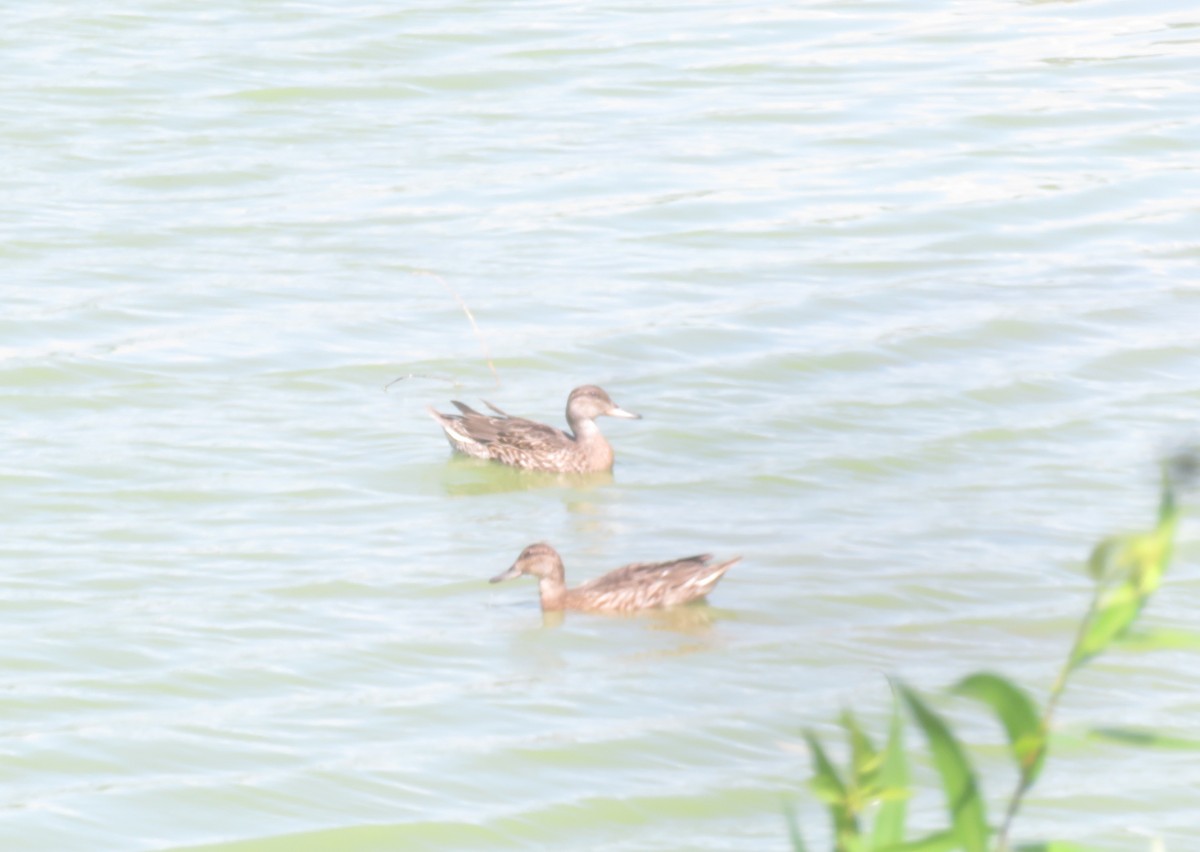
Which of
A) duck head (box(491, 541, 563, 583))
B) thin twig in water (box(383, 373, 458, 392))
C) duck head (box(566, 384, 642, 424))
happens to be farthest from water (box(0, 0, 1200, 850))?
duck head (box(566, 384, 642, 424))

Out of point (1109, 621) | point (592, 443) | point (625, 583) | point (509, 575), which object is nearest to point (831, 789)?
point (1109, 621)

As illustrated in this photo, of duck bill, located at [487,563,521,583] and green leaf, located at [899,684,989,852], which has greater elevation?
duck bill, located at [487,563,521,583]

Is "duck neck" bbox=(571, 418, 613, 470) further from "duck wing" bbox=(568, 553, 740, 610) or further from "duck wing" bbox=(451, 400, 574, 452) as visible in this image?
"duck wing" bbox=(568, 553, 740, 610)

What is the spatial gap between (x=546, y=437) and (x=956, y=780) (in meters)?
9.01

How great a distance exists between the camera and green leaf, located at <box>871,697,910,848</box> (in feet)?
3.33

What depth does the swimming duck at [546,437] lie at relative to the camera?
387 inches

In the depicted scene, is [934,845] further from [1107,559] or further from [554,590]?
[554,590]

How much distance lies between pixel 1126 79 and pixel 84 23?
8.99m

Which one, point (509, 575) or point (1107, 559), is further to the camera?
point (509, 575)

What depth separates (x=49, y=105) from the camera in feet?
52.0

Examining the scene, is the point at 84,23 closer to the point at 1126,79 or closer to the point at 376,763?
the point at 1126,79

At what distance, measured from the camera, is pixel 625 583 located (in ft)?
25.7

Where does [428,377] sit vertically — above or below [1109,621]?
above

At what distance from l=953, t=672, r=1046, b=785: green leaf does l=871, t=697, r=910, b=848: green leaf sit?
0.19 ft
